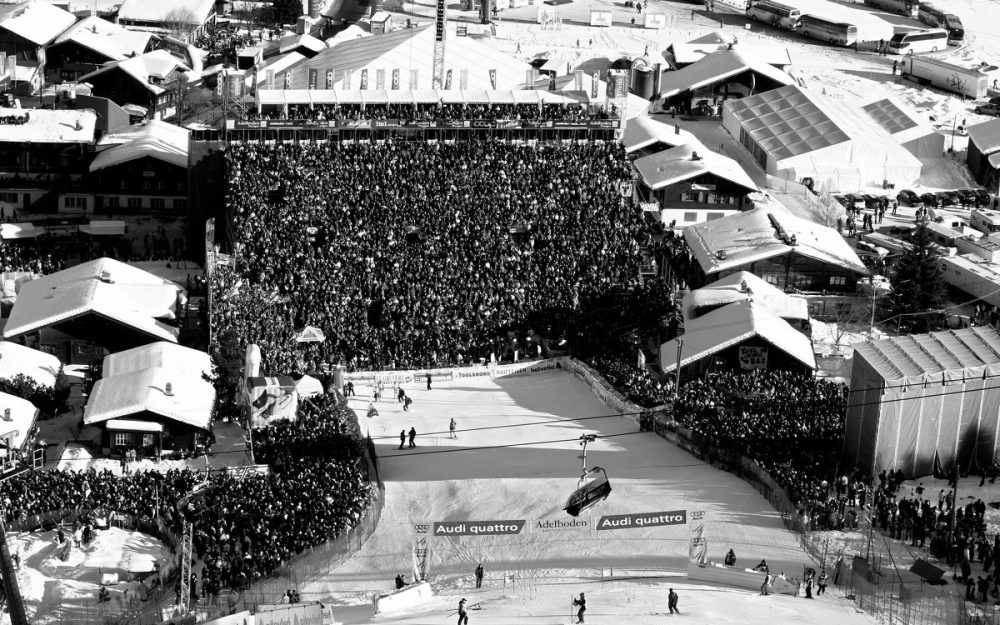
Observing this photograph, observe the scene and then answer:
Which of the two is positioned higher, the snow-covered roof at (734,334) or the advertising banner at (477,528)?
the snow-covered roof at (734,334)

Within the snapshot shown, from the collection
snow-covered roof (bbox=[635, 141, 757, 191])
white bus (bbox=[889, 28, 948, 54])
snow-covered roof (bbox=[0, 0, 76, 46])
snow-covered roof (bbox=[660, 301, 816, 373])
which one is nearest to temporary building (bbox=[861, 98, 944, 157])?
snow-covered roof (bbox=[635, 141, 757, 191])

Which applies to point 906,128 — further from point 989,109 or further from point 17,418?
point 17,418

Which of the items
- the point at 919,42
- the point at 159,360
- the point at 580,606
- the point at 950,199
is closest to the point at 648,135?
the point at 950,199

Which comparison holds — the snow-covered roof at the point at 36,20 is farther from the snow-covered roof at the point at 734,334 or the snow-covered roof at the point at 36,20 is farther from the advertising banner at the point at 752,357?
the advertising banner at the point at 752,357

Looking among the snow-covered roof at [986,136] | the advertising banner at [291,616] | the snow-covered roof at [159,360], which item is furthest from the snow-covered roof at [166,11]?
the advertising banner at [291,616]

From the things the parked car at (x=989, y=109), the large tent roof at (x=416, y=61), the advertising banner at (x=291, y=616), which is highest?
the large tent roof at (x=416, y=61)
